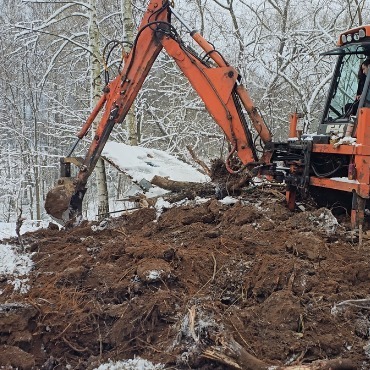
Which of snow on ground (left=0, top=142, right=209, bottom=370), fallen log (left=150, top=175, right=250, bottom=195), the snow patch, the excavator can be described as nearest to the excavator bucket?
the excavator

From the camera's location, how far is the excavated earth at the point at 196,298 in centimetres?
334

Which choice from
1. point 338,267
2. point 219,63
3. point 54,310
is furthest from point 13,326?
point 219,63

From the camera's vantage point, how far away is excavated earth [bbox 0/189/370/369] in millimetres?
3338

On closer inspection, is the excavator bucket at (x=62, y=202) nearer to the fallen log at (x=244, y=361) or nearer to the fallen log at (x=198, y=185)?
the fallen log at (x=198, y=185)

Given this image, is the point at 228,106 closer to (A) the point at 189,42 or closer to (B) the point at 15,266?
(B) the point at 15,266

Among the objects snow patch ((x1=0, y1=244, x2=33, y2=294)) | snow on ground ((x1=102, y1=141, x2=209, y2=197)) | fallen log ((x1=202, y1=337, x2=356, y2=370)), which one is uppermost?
snow on ground ((x1=102, y1=141, x2=209, y2=197))

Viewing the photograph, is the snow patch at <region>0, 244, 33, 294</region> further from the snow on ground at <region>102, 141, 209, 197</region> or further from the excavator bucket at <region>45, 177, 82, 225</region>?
the snow on ground at <region>102, 141, 209, 197</region>

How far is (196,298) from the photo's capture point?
12.8ft

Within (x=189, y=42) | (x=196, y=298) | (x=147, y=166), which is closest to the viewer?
(x=196, y=298)

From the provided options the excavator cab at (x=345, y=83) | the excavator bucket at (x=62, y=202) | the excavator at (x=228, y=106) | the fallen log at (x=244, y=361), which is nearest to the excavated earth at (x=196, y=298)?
the fallen log at (x=244, y=361)

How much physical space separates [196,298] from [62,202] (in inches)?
153

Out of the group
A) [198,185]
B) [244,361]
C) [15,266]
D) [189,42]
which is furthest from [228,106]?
[189,42]

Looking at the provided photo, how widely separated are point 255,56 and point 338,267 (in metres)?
10.2

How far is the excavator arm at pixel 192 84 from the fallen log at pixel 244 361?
4.25m
